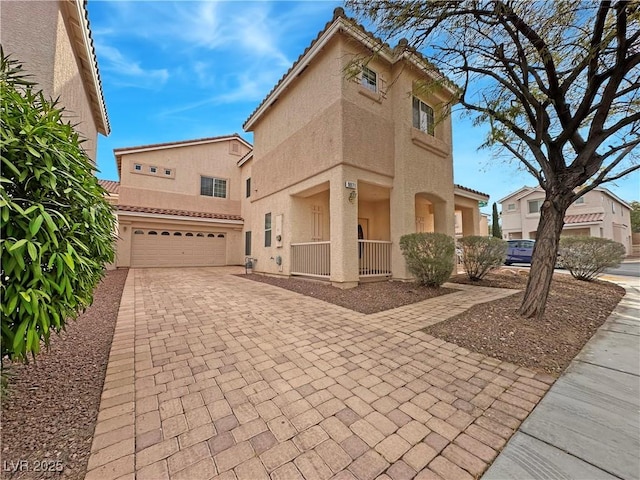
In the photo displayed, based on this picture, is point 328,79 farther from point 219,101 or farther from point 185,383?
point 185,383

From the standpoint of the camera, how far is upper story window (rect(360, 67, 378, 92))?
830 cm

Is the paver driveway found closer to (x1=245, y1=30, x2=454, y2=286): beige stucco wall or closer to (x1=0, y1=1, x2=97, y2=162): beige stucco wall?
(x1=0, y1=1, x2=97, y2=162): beige stucco wall

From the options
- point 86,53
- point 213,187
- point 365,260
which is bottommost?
point 365,260

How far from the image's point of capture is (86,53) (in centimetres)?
664

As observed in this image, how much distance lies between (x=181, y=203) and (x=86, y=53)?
10570 mm

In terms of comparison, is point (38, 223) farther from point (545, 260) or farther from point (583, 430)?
point (545, 260)

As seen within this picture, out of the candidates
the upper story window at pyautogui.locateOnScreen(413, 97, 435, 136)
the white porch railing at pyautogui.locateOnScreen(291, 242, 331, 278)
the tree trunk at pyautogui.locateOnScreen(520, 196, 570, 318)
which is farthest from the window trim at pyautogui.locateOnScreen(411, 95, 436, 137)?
the tree trunk at pyautogui.locateOnScreen(520, 196, 570, 318)

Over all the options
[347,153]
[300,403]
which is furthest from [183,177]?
[300,403]

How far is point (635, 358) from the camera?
3266 millimetres

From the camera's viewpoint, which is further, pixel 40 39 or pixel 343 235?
pixel 343 235

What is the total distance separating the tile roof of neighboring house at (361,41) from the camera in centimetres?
504

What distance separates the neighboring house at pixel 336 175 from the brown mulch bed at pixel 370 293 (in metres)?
0.43

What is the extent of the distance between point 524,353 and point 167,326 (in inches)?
214

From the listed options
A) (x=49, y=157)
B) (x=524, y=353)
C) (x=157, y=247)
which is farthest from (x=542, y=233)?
(x=157, y=247)
